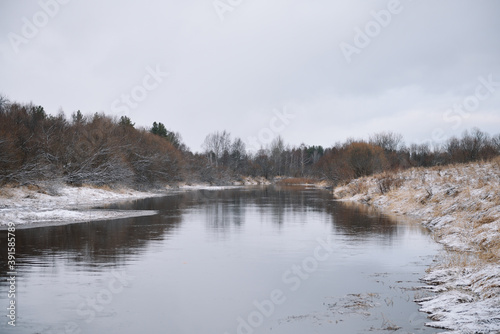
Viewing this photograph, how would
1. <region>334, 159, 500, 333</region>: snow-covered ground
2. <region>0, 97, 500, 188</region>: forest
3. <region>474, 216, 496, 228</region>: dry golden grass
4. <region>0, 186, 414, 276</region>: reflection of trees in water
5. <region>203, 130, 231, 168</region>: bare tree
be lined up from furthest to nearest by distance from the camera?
1. <region>203, 130, 231, 168</region>: bare tree
2. <region>0, 97, 500, 188</region>: forest
3. <region>474, 216, 496, 228</region>: dry golden grass
4. <region>0, 186, 414, 276</region>: reflection of trees in water
5. <region>334, 159, 500, 333</region>: snow-covered ground

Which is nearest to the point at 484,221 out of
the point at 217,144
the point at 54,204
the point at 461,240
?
the point at 461,240

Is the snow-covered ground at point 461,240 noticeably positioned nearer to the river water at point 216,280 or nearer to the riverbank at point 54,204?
the river water at point 216,280

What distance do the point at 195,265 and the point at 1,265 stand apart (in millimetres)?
5148

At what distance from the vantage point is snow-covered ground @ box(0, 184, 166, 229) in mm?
20156

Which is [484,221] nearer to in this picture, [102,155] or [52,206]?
[52,206]

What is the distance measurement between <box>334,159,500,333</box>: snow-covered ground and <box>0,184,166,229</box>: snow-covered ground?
16650 mm

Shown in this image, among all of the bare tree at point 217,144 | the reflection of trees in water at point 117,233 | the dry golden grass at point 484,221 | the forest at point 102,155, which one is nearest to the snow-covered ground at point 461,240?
the dry golden grass at point 484,221

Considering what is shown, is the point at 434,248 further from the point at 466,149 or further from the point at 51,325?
the point at 466,149

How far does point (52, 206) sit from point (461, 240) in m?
23.2

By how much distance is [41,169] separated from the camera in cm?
3077

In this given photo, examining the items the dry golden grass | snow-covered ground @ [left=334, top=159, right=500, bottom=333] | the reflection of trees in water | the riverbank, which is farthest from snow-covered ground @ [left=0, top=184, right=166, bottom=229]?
the dry golden grass

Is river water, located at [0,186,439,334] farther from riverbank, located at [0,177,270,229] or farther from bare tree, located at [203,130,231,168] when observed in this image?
bare tree, located at [203,130,231,168]

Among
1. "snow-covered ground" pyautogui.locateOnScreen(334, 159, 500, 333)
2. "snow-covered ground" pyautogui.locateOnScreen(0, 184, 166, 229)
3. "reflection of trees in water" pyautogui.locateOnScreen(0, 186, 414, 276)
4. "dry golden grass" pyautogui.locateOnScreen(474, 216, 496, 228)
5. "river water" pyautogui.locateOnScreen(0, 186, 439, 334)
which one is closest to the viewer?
"snow-covered ground" pyautogui.locateOnScreen(334, 159, 500, 333)

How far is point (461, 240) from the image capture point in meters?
14.9
